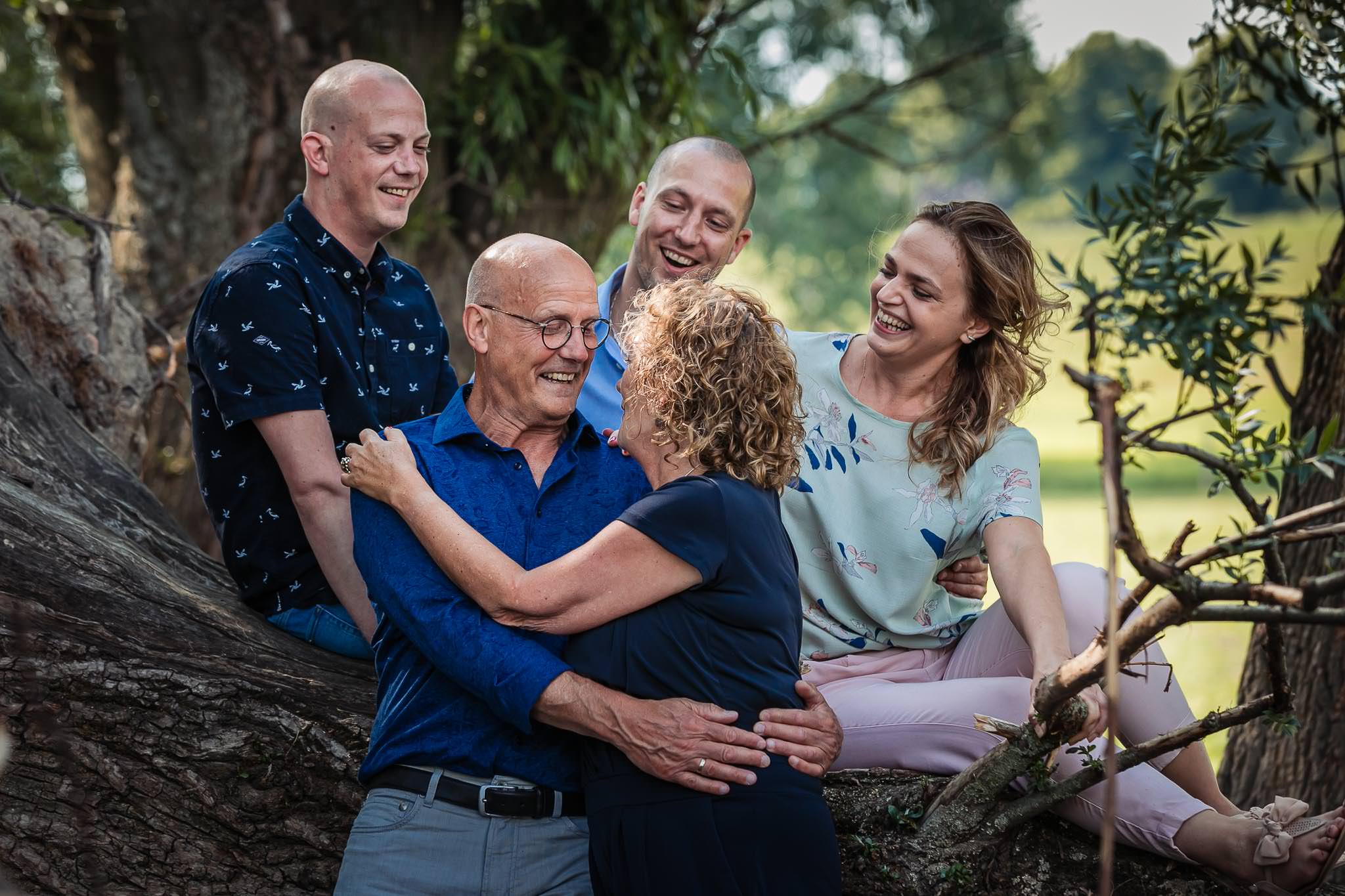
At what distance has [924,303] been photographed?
3004mm

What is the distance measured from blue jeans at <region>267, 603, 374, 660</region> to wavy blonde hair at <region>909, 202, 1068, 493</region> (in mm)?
1458

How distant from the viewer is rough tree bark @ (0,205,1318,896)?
2543mm

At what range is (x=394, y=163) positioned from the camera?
10.5 ft

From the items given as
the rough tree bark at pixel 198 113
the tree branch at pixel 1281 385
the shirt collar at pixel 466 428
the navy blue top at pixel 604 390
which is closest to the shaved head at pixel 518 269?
the shirt collar at pixel 466 428

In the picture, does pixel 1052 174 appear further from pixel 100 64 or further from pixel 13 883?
pixel 13 883

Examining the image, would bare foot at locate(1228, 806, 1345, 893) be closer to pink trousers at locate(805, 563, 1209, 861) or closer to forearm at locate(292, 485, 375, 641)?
pink trousers at locate(805, 563, 1209, 861)

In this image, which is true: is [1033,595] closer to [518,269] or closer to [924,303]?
[924,303]

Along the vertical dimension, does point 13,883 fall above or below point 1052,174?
below

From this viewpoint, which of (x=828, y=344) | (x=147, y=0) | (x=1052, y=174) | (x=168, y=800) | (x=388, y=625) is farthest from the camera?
(x=1052, y=174)

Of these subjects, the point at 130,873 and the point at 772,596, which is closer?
the point at 772,596

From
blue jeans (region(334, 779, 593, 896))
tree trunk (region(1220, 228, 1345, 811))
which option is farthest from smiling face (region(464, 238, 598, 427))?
tree trunk (region(1220, 228, 1345, 811))

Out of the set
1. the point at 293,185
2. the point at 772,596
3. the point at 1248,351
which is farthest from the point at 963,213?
the point at 293,185

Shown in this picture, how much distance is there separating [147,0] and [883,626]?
4.64m

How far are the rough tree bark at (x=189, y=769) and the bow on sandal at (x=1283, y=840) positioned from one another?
151mm
